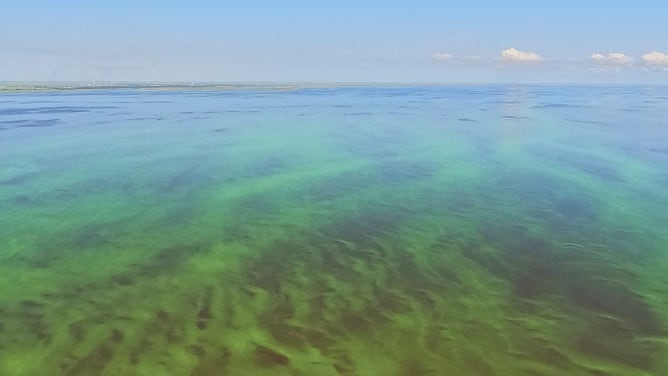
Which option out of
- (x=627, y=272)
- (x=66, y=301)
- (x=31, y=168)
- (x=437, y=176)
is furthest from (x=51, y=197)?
(x=627, y=272)

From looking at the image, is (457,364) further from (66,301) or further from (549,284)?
(66,301)

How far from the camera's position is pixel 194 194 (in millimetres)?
16281

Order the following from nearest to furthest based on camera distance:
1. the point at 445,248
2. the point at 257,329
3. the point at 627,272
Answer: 1. the point at 257,329
2. the point at 627,272
3. the point at 445,248

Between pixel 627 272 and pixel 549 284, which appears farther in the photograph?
pixel 627 272

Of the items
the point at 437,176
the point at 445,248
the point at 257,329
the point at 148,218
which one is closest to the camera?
the point at 257,329

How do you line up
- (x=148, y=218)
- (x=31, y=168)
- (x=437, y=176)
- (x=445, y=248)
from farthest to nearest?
(x=31, y=168)
(x=437, y=176)
(x=148, y=218)
(x=445, y=248)

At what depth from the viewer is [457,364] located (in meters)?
6.68

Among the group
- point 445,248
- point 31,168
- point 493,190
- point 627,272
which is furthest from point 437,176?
point 31,168

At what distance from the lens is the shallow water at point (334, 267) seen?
6.96 m

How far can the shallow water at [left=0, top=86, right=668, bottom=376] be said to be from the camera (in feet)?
22.8

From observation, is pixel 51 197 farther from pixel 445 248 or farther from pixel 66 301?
pixel 445 248

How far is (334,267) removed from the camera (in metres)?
9.95

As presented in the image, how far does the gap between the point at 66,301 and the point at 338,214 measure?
22.7ft

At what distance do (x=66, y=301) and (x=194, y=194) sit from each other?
311 inches
